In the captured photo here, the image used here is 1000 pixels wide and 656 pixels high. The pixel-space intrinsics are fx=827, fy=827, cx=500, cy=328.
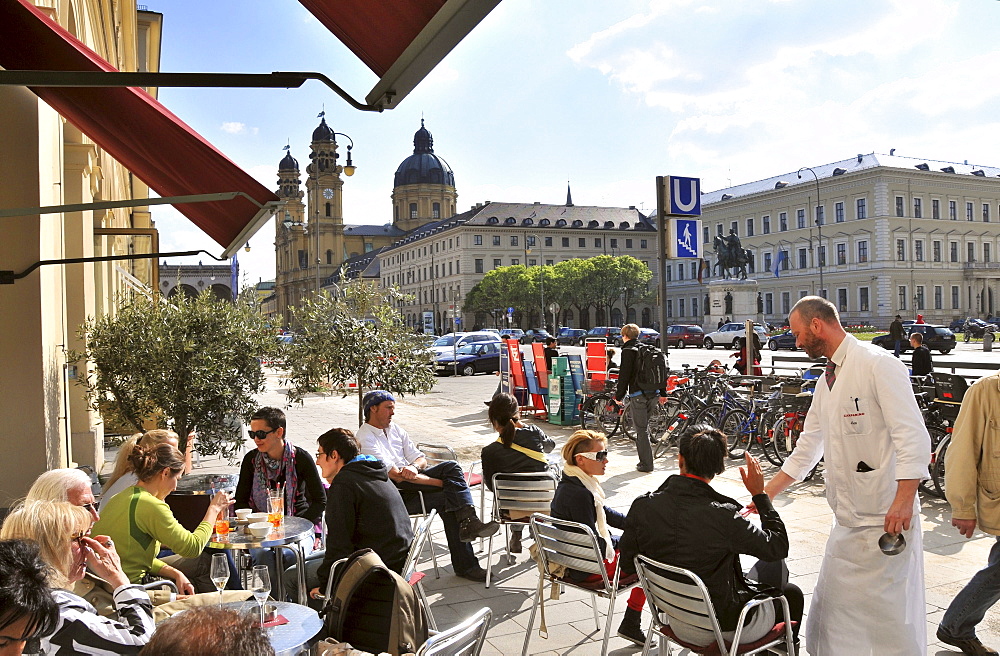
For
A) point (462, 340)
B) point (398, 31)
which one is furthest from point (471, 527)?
point (462, 340)

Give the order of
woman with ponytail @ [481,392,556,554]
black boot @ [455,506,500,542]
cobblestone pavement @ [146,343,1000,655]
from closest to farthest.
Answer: cobblestone pavement @ [146,343,1000,655]
black boot @ [455,506,500,542]
woman with ponytail @ [481,392,556,554]

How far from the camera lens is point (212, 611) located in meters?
1.65

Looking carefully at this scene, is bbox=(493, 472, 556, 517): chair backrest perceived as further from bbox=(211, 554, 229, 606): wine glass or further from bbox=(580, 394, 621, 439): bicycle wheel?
bbox=(580, 394, 621, 439): bicycle wheel

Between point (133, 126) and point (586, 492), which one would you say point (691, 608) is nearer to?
point (586, 492)

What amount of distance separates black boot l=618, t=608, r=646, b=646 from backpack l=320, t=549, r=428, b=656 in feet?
6.48

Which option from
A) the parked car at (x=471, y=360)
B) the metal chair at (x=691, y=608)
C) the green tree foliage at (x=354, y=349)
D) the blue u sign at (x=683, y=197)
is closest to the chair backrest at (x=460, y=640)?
the metal chair at (x=691, y=608)

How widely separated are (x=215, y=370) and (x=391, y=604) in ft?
18.1

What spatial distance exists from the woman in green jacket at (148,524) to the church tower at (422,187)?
142m

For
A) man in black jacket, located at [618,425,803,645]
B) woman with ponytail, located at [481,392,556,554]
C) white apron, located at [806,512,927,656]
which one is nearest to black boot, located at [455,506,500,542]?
woman with ponytail, located at [481,392,556,554]

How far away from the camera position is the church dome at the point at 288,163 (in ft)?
466

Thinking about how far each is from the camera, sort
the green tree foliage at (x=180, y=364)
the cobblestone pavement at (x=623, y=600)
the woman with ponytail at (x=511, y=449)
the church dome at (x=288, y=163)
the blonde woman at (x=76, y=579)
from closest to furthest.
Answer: the blonde woman at (x=76, y=579) < the cobblestone pavement at (x=623, y=600) < the woman with ponytail at (x=511, y=449) < the green tree foliage at (x=180, y=364) < the church dome at (x=288, y=163)

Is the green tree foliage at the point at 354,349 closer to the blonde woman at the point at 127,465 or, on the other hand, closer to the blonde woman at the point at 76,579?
the blonde woman at the point at 127,465

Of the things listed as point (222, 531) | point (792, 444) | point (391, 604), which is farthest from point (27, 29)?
point (792, 444)

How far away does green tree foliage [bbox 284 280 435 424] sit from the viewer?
31.3ft
